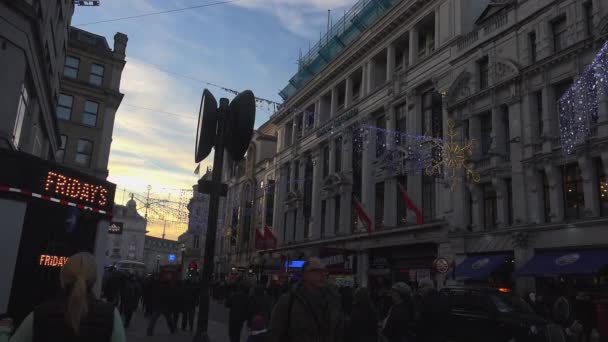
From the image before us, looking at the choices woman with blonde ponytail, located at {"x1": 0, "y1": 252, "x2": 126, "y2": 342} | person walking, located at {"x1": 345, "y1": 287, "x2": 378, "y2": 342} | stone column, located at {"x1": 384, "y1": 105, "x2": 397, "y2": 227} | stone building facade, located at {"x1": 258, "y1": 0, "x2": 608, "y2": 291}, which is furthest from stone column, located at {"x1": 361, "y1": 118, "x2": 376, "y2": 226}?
woman with blonde ponytail, located at {"x1": 0, "y1": 252, "x2": 126, "y2": 342}

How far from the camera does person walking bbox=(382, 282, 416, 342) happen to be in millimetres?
7754

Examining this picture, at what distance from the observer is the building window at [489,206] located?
2311 cm

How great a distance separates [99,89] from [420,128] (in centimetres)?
2579

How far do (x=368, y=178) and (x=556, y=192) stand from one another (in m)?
14.8

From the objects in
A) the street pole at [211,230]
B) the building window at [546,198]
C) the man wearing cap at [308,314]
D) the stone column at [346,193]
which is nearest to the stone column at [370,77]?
the stone column at [346,193]

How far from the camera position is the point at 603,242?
17844mm

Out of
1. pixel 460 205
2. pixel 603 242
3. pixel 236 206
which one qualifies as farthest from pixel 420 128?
pixel 236 206

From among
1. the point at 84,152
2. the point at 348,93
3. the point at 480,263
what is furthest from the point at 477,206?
the point at 84,152

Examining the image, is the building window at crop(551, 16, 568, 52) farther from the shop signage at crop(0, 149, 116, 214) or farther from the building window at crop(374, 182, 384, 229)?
the shop signage at crop(0, 149, 116, 214)

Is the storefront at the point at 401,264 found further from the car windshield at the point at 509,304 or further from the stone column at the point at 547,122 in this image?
the car windshield at the point at 509,304

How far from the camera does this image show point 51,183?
32.7 ft

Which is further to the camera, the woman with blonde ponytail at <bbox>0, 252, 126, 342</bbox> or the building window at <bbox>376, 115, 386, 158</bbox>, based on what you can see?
the building window at <bbox>376, 115, 386, 158</bbox>

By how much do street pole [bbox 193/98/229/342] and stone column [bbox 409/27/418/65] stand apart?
24.8 meters

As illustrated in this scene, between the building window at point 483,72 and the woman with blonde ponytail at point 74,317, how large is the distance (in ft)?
77.9
